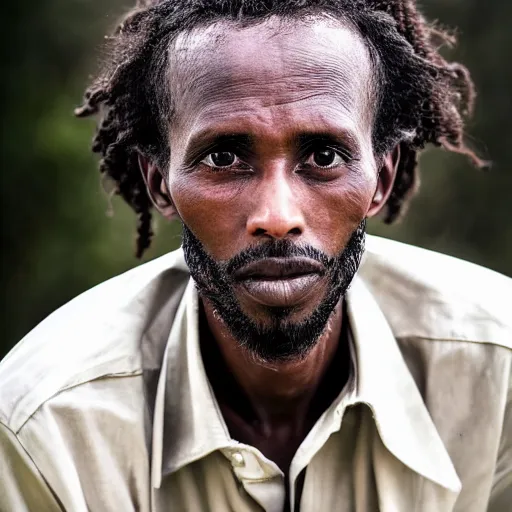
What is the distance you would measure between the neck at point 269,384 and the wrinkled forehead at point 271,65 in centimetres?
63

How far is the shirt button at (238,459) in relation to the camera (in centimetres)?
287

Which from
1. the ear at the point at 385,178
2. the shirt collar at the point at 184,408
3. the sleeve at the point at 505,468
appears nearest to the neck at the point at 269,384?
the shirt collar at the point at 184,408

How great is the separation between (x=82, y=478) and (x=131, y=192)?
107 cm

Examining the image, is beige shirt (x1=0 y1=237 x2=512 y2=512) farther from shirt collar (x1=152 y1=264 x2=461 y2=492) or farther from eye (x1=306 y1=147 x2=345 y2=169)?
eye (x1=306 y1=147 x2=345 y2=169)

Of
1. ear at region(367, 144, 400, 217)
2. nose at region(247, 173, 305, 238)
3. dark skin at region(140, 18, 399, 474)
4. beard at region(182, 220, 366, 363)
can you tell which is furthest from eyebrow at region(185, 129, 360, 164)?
ear at region(367, 144, 400, 217)

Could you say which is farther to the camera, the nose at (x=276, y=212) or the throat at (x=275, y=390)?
the throat at (x=275, y=390)

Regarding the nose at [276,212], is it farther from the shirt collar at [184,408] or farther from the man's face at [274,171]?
the shirt collar at [184,408]

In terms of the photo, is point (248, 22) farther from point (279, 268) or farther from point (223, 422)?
point (223, 422)

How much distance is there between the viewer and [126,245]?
290 inches

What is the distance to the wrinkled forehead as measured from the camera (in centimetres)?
273

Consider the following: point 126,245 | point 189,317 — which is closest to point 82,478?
point 189,317

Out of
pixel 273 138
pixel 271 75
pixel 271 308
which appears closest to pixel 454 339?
pixel 271 308

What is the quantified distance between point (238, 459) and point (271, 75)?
1.01 m

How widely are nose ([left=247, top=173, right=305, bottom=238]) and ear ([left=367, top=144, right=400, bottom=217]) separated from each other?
1.63ft
